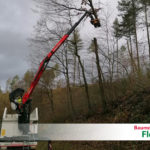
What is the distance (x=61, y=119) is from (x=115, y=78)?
29.8 feet

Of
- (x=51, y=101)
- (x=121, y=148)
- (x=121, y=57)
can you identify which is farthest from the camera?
(x=51, y=101)

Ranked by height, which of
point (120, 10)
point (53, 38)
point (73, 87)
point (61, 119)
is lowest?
point (61, 119)

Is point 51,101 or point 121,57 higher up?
point 121,57

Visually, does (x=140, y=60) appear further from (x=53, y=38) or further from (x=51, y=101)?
(x=51, y=101)

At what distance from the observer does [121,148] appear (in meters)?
7.08

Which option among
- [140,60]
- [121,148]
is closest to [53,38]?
[140,60]

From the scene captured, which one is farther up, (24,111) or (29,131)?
(24,111)

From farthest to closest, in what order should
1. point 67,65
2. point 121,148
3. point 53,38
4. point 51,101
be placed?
point 51,101 < point 67,65 < point 53,38 < point 121,148

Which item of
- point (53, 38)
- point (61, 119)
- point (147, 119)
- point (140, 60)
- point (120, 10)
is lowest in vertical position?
point (61, 119)

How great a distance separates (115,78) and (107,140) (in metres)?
7.24

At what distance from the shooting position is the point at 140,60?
11977 mm

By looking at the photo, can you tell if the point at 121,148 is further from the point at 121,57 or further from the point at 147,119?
the point at 121,57

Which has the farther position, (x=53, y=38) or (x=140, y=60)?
(x=53, y=38)

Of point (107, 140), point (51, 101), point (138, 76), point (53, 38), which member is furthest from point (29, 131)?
point (51, 101)
